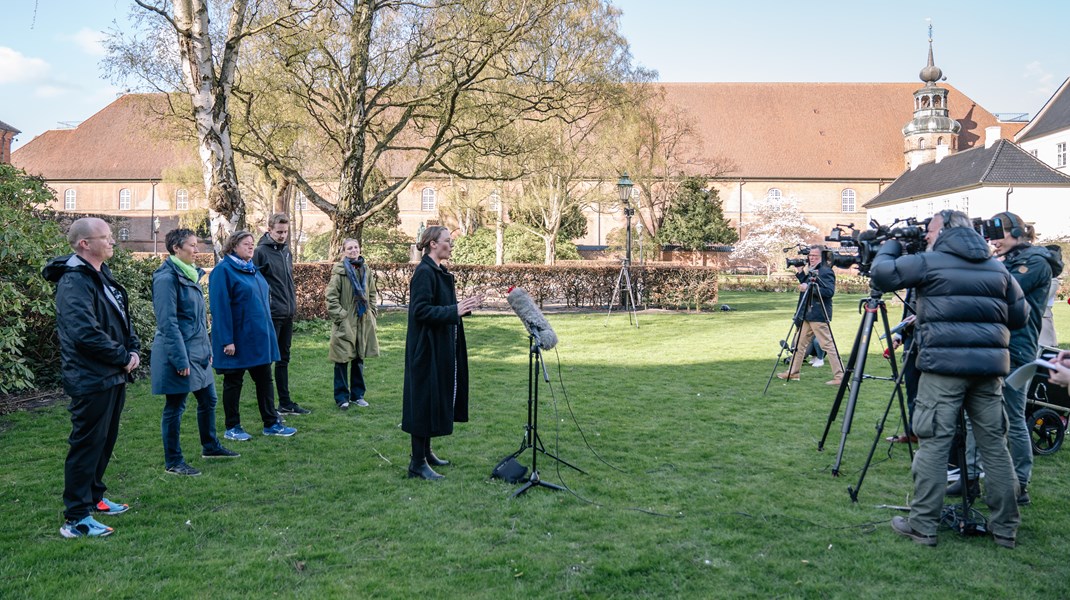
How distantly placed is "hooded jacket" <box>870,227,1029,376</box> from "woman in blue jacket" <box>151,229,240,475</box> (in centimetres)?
496

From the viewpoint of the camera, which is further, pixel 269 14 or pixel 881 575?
pixel 269 14

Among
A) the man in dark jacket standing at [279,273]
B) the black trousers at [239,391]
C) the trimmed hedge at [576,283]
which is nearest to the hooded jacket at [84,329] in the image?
the black trousers at [239,391]

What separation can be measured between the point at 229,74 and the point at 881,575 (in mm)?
11572

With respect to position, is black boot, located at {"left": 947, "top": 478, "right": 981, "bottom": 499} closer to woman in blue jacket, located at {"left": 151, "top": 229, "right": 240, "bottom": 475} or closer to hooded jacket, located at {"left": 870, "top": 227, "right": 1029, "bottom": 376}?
hooded jacket, located at {"left": 870, "top": 227, "right": 1029, "bottom": 376}

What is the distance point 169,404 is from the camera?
562 cm

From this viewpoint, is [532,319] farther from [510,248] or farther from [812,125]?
[812,125]

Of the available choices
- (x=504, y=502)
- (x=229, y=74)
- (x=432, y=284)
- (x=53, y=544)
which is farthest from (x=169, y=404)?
(x=229, y=74)

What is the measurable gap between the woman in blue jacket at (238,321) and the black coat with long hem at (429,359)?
Result: 1824 mm

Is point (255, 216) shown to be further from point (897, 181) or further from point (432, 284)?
point (897, 181)

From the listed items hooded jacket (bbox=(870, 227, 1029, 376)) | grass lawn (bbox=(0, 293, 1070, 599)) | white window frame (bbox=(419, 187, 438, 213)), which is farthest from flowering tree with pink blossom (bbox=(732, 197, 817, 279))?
hooded jacket (bbox=(870, 227, 1029, 376))

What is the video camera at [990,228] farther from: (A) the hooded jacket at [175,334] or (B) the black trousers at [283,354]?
(B) the black trousers at [283,354]

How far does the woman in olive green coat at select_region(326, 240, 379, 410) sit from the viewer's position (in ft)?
26.1

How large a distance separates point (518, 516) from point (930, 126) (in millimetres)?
58960

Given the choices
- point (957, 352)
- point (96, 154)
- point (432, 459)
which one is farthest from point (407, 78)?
point (96, 154)
